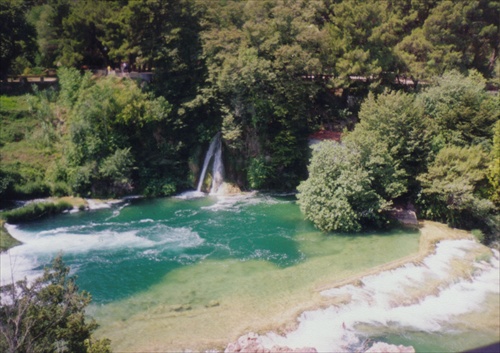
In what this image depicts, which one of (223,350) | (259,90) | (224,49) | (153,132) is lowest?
(223,350)

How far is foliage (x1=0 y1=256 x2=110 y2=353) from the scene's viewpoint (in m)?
11.1

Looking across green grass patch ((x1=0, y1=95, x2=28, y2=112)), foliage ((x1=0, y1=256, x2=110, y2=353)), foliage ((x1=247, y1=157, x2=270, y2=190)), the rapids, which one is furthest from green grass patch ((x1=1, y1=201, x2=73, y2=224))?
foliage ((x1=0, y1=256, x2=110, y2=353))

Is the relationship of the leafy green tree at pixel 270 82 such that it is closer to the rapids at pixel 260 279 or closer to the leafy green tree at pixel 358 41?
the leafy green tree at pixel 358 41

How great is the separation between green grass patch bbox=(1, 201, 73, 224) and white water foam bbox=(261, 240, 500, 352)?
1991 centimetres

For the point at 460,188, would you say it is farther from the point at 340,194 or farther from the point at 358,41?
the point at 358,41

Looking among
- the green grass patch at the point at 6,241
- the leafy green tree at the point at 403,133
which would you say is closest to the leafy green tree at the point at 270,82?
the leafy green tree at the point at 403,133

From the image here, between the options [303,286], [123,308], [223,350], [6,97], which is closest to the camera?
[223,350]

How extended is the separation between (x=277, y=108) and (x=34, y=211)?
1920 cm

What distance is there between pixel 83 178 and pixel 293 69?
18.1 meters

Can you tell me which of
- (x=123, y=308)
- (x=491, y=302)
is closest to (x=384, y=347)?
(x=491, y=302)

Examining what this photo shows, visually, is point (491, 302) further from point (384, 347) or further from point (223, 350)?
point (223, 350)

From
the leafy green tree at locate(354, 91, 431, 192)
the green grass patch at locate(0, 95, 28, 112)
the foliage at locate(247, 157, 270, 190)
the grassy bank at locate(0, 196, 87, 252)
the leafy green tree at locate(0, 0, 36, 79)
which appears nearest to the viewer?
the grassy bank at locate(0, 196, 87, 252)

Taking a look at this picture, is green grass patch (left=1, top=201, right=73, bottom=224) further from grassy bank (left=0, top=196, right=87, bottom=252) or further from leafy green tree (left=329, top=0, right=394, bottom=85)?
leafy green tree (left=329, top=0, right=394, bottom=85)

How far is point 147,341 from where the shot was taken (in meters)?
16.7
